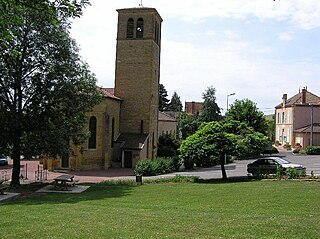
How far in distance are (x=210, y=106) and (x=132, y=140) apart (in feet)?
71.4

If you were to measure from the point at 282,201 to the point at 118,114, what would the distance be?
3124 centimetres

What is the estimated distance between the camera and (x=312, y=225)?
10.5m

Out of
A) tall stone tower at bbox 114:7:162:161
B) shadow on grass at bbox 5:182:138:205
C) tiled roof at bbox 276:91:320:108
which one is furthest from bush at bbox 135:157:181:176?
tiled roof at bbox 276:91:320:108

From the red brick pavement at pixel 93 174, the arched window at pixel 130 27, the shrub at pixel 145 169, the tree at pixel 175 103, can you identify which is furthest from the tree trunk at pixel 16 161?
the tree at pixel 175 103

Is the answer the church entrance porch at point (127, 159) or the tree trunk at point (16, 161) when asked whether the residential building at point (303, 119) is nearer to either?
the church entrance porch at point (127, 159)

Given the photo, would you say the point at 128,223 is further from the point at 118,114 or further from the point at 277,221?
the point at 118,114

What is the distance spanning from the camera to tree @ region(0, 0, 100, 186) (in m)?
25.0

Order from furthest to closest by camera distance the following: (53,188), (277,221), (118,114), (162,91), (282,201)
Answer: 1. (162,91)
2. (118,114)
3. (53,188)
4. (282,201)
5. (277,221)

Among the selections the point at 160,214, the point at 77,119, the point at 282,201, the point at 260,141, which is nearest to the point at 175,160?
the point at 260,141

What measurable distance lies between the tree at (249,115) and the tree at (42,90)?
32.8 meters

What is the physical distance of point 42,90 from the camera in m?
25.5

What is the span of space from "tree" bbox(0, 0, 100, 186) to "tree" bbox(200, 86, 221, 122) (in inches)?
1497

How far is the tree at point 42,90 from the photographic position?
25.0 metres

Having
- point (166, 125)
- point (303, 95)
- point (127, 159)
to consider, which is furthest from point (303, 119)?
point (127, 159)
